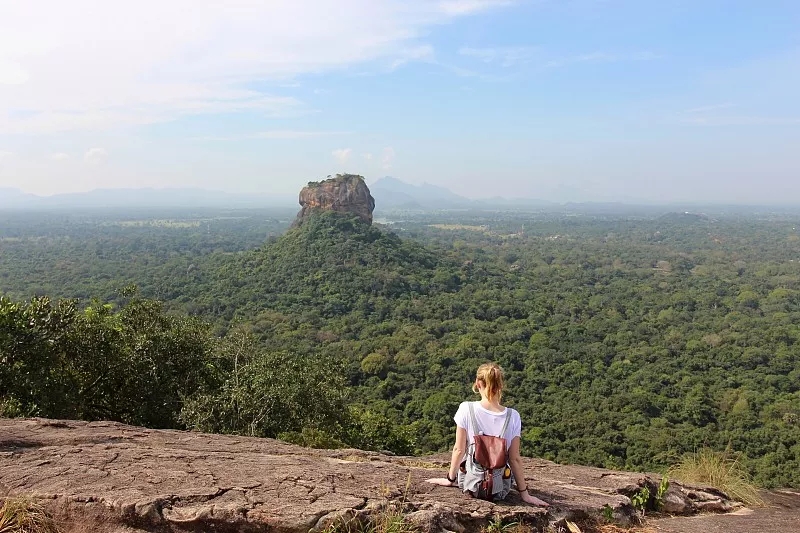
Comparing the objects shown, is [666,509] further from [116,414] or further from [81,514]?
[116,414]

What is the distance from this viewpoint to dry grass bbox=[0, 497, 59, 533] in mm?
3496

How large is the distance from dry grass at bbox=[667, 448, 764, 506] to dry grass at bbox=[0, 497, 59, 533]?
245 inches

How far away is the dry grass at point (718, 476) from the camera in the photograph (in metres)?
5.39

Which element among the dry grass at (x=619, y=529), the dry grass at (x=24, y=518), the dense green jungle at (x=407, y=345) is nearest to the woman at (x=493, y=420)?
the dry grass at (x=619, y=529)

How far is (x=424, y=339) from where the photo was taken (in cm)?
4100

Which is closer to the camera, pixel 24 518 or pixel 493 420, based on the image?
pixel 24 518

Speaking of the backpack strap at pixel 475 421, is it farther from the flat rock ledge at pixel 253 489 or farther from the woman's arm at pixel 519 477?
the flat rock ledge at pixel 253 489

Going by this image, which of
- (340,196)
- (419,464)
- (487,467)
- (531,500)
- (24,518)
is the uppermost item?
(340,196)

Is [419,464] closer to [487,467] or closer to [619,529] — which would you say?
[487,467]

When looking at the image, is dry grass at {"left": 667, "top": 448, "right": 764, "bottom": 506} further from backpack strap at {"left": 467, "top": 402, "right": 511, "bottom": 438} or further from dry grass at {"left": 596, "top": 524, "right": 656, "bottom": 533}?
backpack strap at {"left": 467, "top": 402, "right": 511, "bottom": 438}

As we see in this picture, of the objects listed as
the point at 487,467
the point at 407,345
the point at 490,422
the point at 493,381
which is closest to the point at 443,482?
the point at 487,467

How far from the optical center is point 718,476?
5734 millimetres

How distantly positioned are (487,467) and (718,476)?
3.66 meters

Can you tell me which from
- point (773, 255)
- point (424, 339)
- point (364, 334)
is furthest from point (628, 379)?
point (773, 255)
